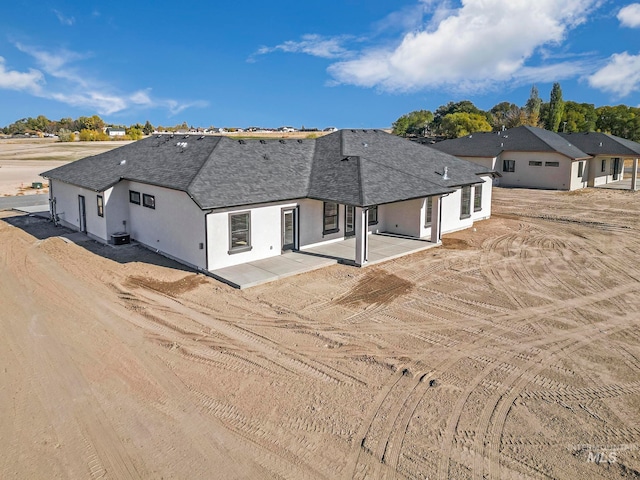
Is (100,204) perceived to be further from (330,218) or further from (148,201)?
(330,218)

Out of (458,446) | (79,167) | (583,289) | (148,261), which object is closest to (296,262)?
(148,261)

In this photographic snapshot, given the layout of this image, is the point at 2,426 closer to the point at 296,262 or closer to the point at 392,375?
the point at 392,375

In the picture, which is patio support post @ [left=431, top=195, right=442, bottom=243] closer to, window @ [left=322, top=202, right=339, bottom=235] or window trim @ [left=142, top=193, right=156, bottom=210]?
window @ [left=322, top=202, right=339, bottom=235]

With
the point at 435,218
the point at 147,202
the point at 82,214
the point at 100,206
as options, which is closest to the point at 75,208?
the point at 82,214

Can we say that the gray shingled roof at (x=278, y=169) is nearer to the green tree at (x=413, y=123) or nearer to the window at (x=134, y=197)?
the window at (x=134, y=197)

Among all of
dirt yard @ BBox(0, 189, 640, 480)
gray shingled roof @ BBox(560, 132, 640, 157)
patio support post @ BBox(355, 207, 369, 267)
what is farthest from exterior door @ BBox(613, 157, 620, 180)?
patio support post @ BBox(355, 207, 369, 267)

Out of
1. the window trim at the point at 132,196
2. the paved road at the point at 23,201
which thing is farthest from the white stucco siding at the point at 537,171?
the paved road at the point at 23,201
